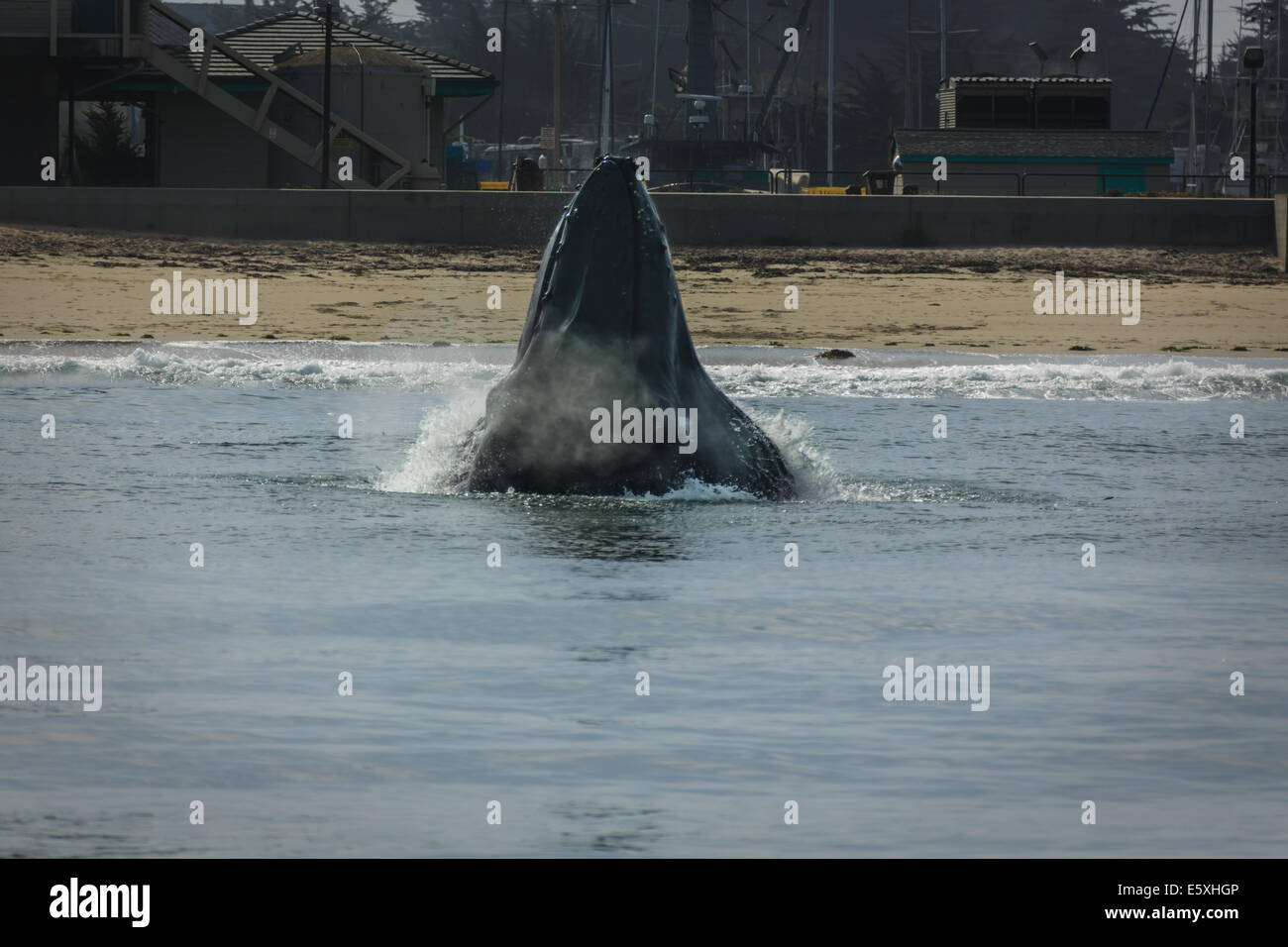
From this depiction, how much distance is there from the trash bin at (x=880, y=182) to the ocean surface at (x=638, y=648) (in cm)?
3078

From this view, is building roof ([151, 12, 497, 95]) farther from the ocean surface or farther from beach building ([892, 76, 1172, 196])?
the ocean surface

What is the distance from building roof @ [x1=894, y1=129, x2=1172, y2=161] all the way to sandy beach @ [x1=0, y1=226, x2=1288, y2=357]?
20357 millimetres

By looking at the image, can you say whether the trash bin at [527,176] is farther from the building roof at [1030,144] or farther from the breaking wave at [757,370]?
the breaking wave at [757,370]

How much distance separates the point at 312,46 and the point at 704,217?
61.5 feet

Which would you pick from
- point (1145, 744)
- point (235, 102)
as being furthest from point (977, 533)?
point (235, 102)

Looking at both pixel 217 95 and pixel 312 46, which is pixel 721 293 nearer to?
pixel 217 95

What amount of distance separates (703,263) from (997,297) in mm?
5781

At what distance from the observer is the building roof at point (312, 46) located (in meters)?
49.6

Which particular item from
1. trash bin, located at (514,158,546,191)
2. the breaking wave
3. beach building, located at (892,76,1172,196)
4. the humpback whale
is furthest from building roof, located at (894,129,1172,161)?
the humpback whale

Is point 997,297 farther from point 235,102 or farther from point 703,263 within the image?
point 235,102

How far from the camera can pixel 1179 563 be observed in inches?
384

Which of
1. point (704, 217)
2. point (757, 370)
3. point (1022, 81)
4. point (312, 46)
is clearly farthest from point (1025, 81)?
point (757, 370)

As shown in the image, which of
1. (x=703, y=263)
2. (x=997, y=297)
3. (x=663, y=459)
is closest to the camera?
(x=663, y=459)
